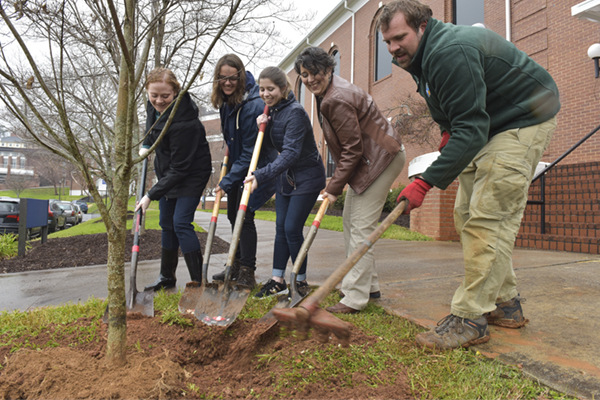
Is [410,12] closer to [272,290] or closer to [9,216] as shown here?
Result: [272,290]

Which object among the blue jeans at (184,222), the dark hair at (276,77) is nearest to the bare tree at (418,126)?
the dark hair at (276,77)

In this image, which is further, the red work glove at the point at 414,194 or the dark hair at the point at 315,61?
the dark hair at the point at 315,61

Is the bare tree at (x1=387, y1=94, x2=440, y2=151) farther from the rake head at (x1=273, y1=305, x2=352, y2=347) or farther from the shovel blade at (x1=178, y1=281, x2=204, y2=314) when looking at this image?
the rake head at (x1=273, y1=305, x2=352, y2=347)

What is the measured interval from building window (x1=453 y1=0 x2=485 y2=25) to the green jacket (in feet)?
37.5

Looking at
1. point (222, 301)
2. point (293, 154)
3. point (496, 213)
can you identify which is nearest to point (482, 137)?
point (496, 213)

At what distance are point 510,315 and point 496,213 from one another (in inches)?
26.9

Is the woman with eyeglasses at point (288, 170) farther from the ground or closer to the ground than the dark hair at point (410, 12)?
closer to the ground

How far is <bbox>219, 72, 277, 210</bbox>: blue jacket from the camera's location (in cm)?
337

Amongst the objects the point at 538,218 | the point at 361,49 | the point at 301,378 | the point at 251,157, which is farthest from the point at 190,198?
the point at 361,49

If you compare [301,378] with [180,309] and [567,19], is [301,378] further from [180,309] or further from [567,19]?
[567,19]

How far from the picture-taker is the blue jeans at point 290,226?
3.19m

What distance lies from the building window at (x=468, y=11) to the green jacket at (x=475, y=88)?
11.4 meters

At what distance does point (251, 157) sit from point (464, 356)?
2.33 metres

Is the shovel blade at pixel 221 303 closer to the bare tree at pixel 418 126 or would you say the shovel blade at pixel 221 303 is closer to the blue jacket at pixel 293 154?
the blue jacket at pixel 293 154
